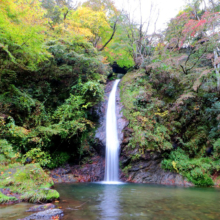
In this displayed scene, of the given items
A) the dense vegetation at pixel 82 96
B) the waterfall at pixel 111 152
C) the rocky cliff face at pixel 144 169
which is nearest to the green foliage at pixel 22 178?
the dense vegetation at pixel 82 96

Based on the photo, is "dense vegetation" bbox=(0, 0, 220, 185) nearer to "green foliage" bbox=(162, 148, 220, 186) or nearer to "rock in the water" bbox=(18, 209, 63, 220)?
"green foliage" bbox=(162, 148, 220, 186)

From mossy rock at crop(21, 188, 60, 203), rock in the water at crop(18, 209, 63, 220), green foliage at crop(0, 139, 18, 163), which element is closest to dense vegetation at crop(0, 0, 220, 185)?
green foliage at crop(0, 139, 18, 163)

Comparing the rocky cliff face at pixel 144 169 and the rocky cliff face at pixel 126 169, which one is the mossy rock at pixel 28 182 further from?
the rocky cliff face at pixel 144 169

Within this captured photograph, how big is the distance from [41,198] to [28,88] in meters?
8.17

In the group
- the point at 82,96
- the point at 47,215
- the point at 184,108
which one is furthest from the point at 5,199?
the point at 184,108

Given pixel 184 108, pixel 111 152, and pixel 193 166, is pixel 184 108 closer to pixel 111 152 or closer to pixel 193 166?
pixel 193 166

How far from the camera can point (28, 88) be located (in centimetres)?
1123

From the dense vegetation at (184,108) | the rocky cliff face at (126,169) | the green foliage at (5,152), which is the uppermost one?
the dense vegetation at (184,108)

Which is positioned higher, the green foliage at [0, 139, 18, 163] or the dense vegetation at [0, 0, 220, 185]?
the dense vegetation at [0, 0, 220, 185]

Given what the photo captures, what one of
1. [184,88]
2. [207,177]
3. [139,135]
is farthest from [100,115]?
[207,177]

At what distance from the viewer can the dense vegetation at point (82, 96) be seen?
8.75 meters

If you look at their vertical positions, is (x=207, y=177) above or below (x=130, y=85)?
below

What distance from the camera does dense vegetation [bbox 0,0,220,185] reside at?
8.75 m

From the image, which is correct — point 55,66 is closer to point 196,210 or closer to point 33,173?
point 33,173
